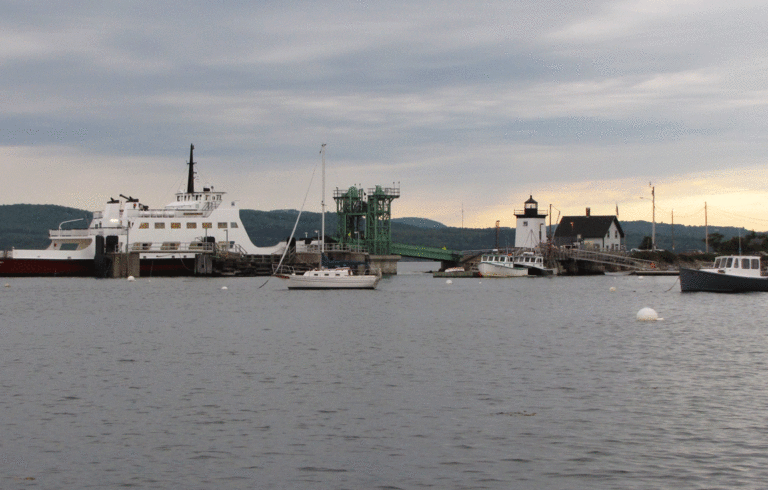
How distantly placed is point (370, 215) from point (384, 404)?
9332 centimetres

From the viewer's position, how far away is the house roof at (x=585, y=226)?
436ft

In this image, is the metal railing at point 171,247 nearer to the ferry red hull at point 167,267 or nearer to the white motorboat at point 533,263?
the ferry red hull at point 167,267

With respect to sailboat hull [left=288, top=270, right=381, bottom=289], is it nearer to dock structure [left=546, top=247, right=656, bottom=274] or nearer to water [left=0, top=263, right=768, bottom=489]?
water [left=0, top=263, right=768, bottom=489]

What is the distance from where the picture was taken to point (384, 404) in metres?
20.8

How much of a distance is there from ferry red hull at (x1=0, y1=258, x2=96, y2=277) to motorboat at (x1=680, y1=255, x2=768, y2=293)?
67.8m

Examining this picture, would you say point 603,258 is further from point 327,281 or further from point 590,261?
point 327,281

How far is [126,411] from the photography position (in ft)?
65.5

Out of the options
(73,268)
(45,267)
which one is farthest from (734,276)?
(45,267)

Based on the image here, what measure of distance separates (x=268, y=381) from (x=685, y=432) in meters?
11.5

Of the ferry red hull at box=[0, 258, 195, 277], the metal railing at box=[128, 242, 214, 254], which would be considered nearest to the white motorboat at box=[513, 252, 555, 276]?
the metal railing at box=[128, 242, 214, 254]

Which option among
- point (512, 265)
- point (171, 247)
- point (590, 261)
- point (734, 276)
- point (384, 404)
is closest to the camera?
point (384, 404)

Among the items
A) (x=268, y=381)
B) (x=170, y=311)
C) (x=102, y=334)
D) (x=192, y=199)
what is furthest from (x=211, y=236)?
(x=268, y=381)

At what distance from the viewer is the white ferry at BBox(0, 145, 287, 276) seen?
3856 inches

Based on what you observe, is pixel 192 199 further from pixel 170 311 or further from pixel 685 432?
pixel 685 432
